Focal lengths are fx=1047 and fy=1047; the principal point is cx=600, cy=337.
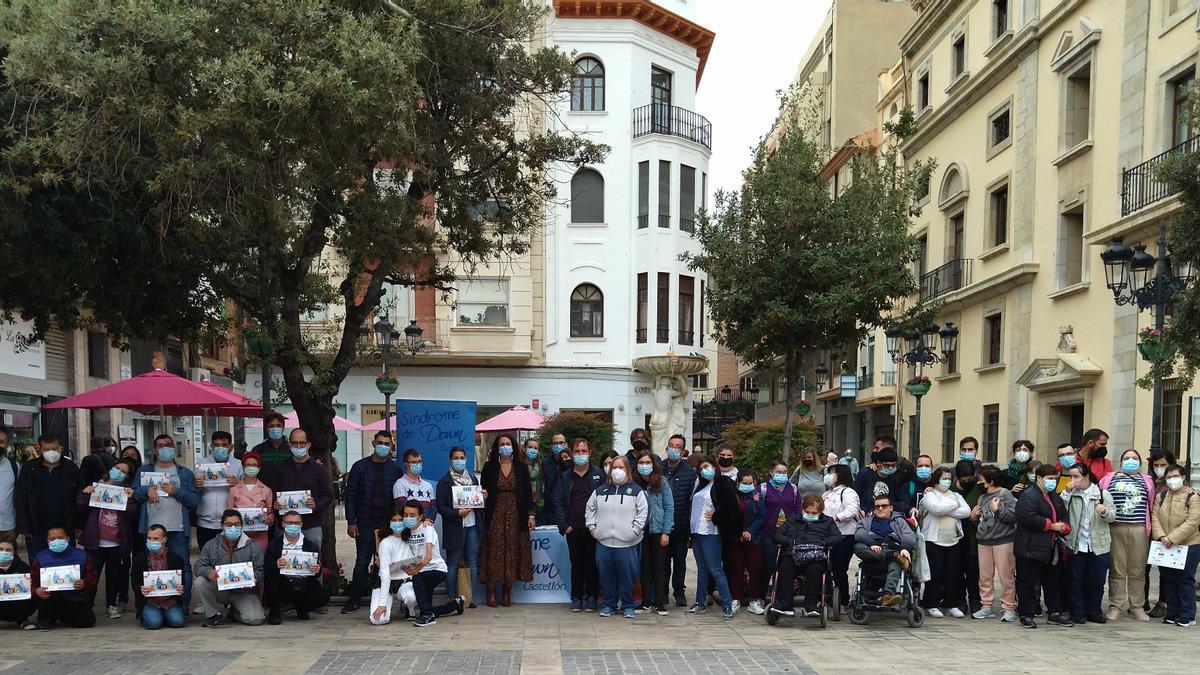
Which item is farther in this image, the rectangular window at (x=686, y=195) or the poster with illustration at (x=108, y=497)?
the rectangular window at (x=686, y=195)

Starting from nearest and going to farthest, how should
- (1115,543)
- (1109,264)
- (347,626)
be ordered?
(347,626), (1115,543), (1109,264)

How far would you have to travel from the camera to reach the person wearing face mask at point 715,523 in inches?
455

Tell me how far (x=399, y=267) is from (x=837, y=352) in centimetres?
1494

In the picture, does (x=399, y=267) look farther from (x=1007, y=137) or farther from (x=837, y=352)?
(x=1007, y=137)

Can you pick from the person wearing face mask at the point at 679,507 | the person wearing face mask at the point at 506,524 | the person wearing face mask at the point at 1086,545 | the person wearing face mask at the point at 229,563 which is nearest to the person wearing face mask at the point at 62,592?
the person wearing face mask at the point at 229,563

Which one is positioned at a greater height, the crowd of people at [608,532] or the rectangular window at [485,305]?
the rectangular window at [485,305]

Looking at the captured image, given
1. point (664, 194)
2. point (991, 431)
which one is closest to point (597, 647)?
point (991, 431)

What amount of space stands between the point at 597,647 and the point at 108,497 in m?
5.43

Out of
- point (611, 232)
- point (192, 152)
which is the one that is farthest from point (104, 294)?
point (611, 232)

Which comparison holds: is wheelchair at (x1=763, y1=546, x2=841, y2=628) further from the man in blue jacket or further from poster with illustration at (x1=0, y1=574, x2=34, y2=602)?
poster with illustration at (x1=0, y1=574, x2=34, y2=602)

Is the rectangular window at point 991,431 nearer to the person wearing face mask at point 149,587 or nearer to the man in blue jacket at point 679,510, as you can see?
the man in blue jacket at point 679,510

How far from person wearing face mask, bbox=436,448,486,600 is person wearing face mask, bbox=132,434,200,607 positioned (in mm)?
2696

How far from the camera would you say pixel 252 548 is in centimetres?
1088

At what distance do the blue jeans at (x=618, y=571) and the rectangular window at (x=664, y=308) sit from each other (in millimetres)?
21708
